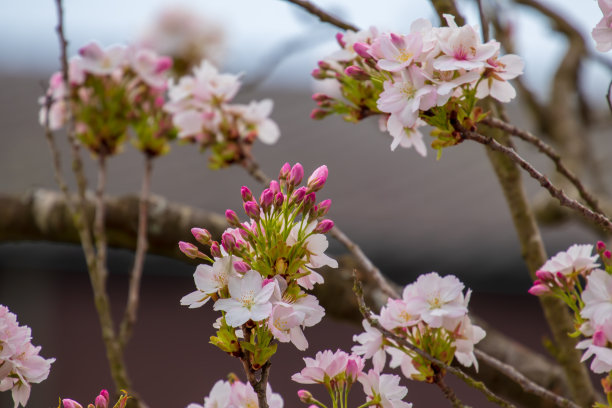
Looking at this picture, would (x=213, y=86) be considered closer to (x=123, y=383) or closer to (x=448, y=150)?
(x=123, y=383)

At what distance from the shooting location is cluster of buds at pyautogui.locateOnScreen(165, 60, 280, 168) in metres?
1.40

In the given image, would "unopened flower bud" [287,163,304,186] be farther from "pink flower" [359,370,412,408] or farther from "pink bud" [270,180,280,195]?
"pink flower" [359,370,412,408]

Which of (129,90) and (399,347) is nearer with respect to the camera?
(399,347)

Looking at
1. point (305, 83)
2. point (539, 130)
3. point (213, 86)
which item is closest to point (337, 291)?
point (213, 86)

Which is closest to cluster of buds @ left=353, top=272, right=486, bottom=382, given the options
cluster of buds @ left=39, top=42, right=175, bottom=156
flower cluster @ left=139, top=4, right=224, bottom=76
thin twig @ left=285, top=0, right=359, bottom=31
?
thin twig @ left=285, top=0, right=359, bottom=31

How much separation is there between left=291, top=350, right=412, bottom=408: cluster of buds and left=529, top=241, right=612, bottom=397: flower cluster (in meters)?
0.20

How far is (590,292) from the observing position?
0.77m

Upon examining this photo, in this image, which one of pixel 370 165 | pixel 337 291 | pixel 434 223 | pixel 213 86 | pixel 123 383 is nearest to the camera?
pixel 123 383

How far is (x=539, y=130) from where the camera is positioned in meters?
3.22

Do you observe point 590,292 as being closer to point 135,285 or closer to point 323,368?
point 323,368

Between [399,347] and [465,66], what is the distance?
1.07 feet

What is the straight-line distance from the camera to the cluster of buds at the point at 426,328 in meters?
0.81

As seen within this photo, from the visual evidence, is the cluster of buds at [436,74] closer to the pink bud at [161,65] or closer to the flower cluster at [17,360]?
the flower cluster at [17,360]

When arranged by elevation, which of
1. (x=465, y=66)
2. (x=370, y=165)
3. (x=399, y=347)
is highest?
(x=465, y=66)
